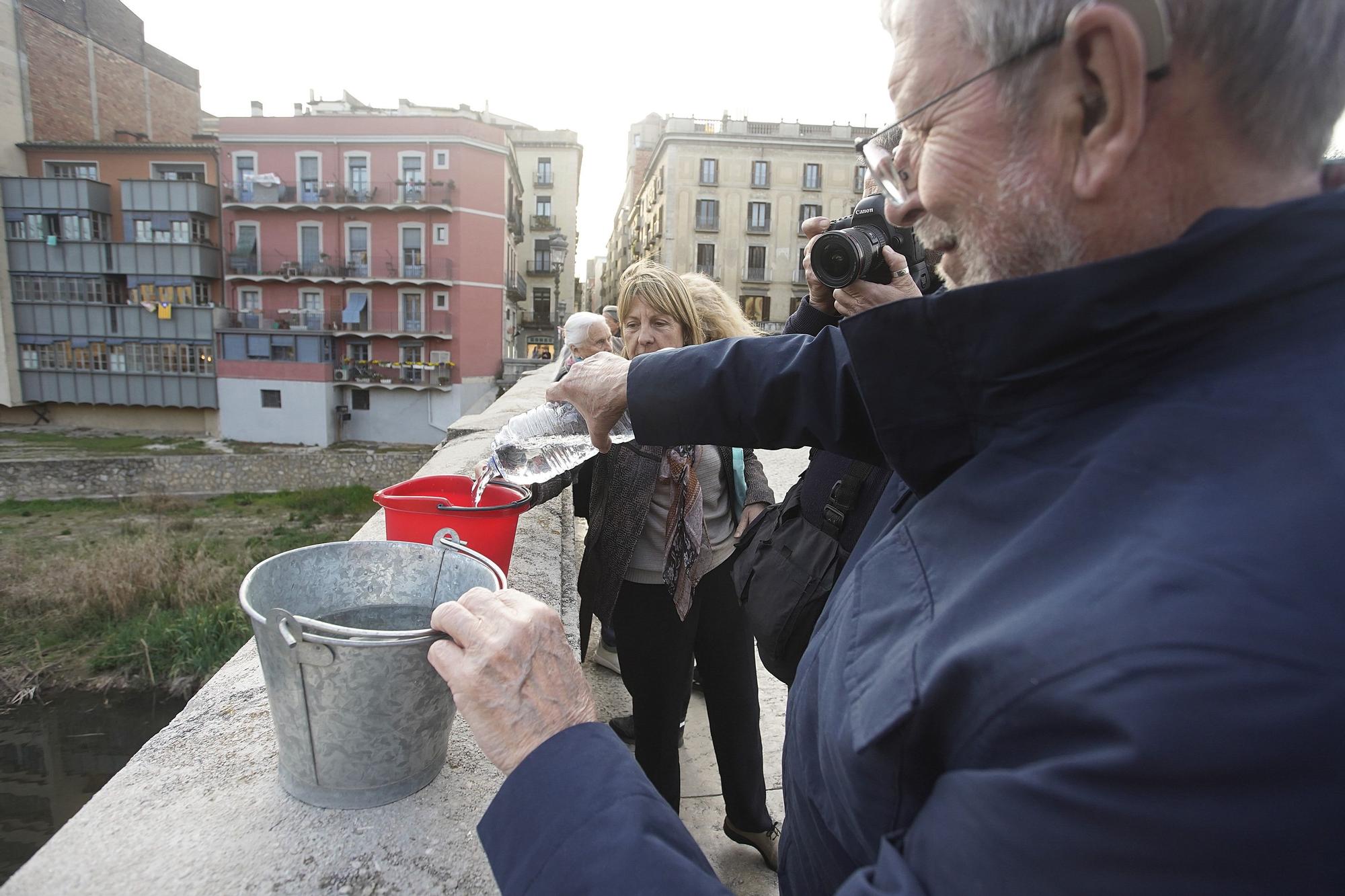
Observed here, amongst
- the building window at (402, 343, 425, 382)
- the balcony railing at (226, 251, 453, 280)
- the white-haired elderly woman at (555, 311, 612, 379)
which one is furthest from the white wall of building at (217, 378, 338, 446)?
the white-haired elderly woman at (555, 311, 612, 379)

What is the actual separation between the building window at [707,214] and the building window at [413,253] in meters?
Answer: 13.2

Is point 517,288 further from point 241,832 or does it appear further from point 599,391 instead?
point 241,832

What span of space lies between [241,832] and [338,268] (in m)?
32.7

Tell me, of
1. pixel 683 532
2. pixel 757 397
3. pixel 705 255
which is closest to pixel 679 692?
pixel 683 532

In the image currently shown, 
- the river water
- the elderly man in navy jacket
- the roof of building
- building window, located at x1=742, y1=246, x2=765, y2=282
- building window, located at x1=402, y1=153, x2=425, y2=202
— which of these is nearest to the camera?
the elderly man in navy jacket

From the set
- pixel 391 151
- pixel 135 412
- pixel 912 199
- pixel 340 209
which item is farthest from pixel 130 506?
pixel 912 199

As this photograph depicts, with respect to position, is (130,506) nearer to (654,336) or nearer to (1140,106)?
A: (654,336)

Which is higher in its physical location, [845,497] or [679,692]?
[845,497]

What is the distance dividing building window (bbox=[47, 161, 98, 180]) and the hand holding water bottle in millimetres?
36996

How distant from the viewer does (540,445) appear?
2.12 m

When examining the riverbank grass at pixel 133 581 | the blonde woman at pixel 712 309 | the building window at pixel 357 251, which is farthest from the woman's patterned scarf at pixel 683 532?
the building window at pixel 357 251

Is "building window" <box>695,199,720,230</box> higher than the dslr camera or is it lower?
higher

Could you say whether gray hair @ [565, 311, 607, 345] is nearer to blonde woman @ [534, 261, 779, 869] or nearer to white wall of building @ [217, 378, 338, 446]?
blonde woman @ [534, 261, 779, 869]

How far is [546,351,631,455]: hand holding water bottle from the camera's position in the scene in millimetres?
1317
